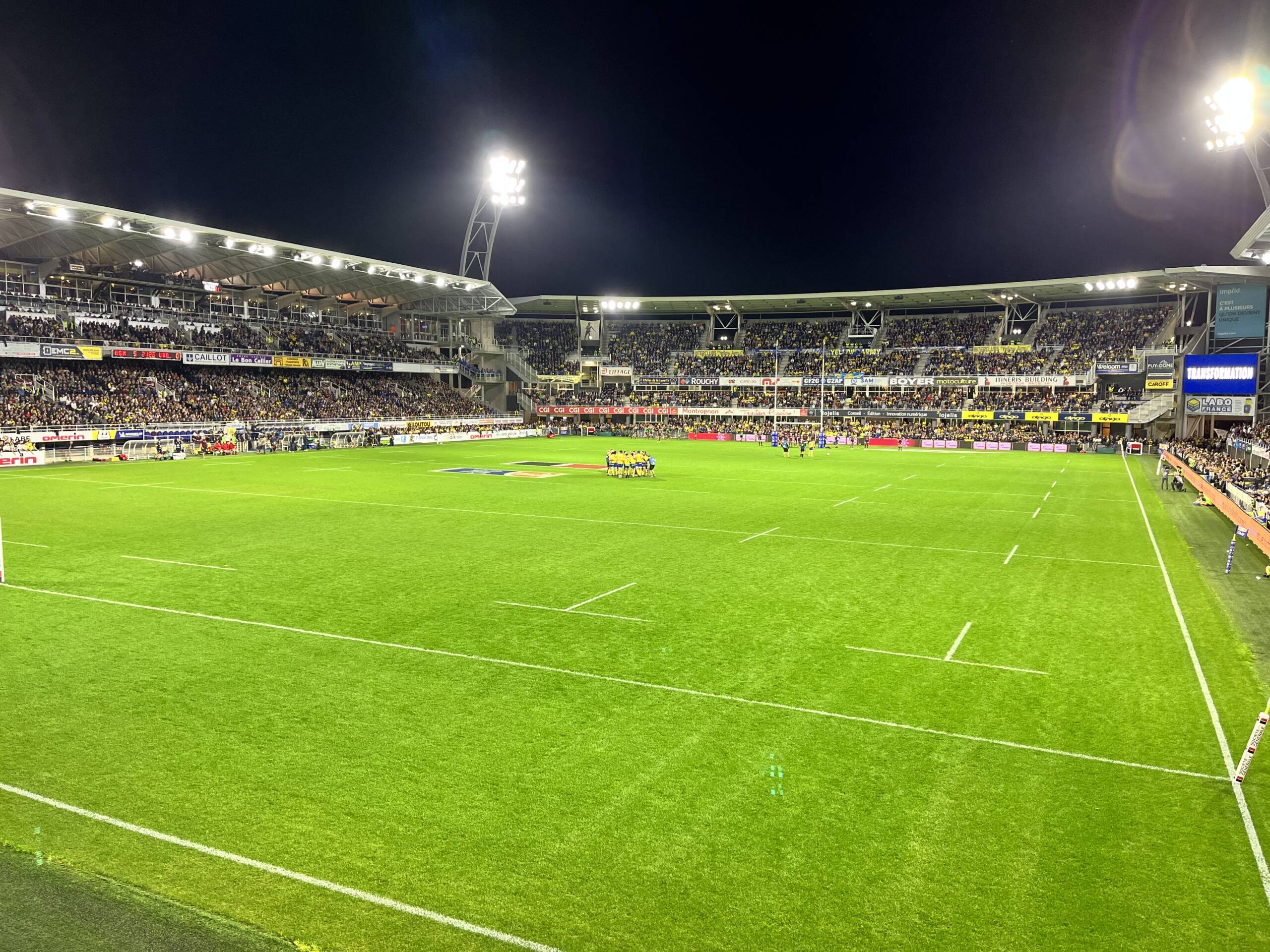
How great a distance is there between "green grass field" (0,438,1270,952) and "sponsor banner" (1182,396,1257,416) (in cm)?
3955

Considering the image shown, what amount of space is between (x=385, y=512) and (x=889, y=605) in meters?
16.0

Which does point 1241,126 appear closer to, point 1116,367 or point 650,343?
point 1116,367

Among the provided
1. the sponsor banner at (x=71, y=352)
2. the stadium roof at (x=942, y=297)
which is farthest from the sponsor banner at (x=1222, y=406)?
the sponsor banner at (x=71, y=352)

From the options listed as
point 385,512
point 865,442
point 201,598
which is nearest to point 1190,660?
point 201,598

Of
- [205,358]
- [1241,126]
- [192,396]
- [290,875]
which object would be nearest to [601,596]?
[290,875]

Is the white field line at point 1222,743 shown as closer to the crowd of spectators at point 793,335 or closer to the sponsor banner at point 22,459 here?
the sponsor banner at point 22,459

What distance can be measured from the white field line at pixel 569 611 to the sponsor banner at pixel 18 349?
154 feet

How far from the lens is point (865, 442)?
224 ft

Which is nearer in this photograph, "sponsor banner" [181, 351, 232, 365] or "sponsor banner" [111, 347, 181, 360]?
→ "sponsor banner" [111, 347, 181, 360]

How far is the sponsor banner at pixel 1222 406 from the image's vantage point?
49938 mm

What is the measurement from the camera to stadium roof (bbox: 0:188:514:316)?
141ft

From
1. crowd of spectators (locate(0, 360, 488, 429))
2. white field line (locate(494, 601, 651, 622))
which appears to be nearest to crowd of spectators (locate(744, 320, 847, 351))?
crowd of spectators (locate(0, 360, 488, 429))

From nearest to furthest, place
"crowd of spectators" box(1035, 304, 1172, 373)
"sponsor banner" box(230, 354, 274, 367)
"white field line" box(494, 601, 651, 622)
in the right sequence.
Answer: "white field line" box(494, 601, 651, 622) → "sponsor banner" box(230, 354, 274, 367) → "crowd of spectators" box(1035, 304, 1172, 373)

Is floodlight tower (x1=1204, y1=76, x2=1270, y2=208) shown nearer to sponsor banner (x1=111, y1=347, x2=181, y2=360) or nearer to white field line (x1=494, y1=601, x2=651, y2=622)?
white field line (x1=494, y1=601, x2=651, y2=622)
